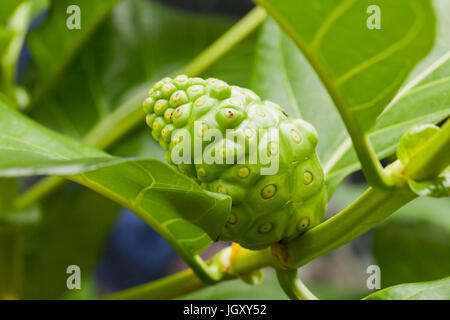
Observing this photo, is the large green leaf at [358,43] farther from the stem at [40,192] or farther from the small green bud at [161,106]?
the stem at [40,192]

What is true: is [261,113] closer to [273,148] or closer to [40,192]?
[273,148]

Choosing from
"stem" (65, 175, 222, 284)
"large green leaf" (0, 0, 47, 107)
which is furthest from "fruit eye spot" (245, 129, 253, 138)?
"large green leaf" (0, 0, 47, 107)

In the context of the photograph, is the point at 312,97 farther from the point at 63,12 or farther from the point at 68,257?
the point at 68,257

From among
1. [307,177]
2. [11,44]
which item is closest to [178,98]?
[307,177]

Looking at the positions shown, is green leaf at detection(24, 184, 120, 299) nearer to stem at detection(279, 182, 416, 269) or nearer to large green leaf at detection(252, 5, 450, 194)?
large green leaf at detection(252, 5, 450, 194)

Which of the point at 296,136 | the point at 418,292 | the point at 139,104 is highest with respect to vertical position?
the point at 139,104

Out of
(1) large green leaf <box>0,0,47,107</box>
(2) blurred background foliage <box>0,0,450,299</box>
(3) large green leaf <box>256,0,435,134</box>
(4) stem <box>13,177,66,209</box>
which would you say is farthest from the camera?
(2) blurred background foliage <box>0,0,450,299</box>
